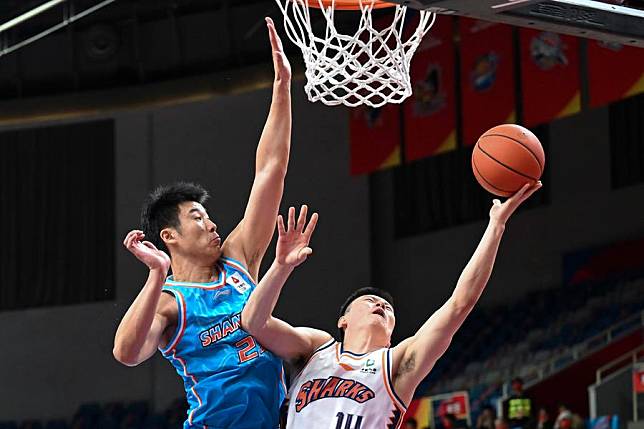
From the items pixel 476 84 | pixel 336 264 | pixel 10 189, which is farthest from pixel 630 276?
pixel 10 189

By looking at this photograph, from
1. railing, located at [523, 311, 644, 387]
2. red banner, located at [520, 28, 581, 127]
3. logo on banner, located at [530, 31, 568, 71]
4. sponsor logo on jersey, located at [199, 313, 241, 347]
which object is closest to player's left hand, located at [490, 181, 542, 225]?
sponsor logo on jersey, located at [199, 313, 241, 347]

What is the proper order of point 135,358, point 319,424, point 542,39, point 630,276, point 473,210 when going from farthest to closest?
point 473,210 < point 630,276 < point 542,39 < point 319,424 < point 135,358

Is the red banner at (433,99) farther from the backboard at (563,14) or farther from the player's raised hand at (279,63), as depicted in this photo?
the backboard at (563,14)

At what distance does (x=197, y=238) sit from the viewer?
4480 millimetres

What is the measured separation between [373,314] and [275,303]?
1.47 ft

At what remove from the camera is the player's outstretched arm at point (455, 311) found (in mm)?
4156

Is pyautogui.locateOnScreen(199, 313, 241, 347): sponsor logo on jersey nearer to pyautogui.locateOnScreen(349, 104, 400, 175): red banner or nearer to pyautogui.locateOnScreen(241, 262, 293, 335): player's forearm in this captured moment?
pyautogui.locateOnScreen(241, 262, 293, 335): player's forearm

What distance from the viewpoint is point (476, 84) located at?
46.4 ft

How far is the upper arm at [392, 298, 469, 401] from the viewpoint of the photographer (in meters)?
4.29

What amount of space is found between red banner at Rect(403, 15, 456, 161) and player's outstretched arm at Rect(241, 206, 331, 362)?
9734 millimetres

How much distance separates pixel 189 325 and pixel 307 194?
12.2 metres

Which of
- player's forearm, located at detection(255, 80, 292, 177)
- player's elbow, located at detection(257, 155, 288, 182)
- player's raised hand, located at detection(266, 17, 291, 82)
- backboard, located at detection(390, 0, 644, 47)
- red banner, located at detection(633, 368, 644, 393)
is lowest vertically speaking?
red banner, located at detection(633, 368, 644, 393)

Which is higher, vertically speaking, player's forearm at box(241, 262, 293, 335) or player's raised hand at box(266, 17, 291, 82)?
player's raised hand at box(266, 17, 291, 82)

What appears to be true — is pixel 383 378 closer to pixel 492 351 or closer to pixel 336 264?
pixel 492 351
